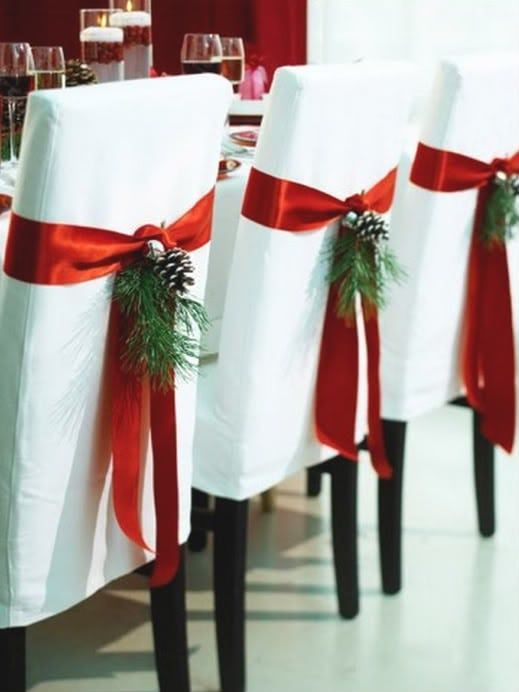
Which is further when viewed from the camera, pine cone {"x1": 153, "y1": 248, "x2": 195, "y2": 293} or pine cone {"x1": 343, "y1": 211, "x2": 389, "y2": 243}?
pine cone {"x1": 343, "y1": 211, "x2": 389, "y2": 243}

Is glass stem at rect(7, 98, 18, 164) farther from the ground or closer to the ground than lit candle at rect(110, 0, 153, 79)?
closer to the ground

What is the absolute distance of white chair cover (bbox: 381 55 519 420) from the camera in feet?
6.43

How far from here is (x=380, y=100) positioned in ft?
5.81

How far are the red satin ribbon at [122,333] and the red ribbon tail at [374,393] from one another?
0.44 meters

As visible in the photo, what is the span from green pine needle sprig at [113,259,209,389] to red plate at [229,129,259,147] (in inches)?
34.3

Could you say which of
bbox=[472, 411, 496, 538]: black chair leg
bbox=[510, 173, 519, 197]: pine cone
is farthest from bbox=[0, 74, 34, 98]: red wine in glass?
bbox=[472, 411, 496, 538]: black chair leg

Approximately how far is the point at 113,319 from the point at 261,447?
0.45m

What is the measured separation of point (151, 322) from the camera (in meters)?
1.38

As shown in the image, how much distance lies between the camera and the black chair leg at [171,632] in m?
1.67

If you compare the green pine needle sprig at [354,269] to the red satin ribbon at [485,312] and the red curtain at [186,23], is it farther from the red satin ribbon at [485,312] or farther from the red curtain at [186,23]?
the red curtain at [186,23]

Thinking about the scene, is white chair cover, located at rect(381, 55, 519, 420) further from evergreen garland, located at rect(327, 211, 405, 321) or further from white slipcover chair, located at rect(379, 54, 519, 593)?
evergreen garland, located at rect(327, 211, 405, 321)

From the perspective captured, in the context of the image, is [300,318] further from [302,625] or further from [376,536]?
[376,536]

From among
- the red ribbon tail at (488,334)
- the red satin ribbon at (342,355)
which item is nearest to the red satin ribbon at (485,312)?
the red ribbon tail at (488,334)

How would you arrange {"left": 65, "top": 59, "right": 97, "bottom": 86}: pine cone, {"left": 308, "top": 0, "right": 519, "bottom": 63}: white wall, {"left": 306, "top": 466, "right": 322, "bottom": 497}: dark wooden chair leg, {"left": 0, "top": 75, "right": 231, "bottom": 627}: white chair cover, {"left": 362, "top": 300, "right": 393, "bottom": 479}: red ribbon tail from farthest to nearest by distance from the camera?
1. {"left": 308, "top": 0, "right": 519, "bottom": 63}: white wall
2. {"left": 306, "top": 466, "right": 322, "bottom": 497}: dark wooden chair leg
3. {"left": 65, "top": 59, "right": 97, "bottom": 86}: pine cone
4. {"left": 362, "top": 300, "right": 393, "bottom": 479}: red ribbon tail
5. {"left": 0, "top": 75, "right": 231, "bottom": 627}: white chair cover
